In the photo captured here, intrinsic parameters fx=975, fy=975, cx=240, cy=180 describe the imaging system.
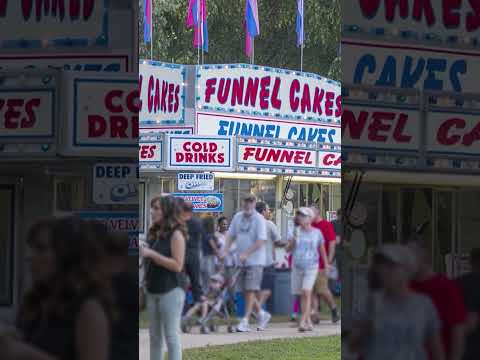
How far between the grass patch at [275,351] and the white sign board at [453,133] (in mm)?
3964

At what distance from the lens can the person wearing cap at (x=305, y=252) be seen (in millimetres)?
8023

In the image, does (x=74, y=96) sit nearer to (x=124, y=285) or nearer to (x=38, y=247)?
(x=124, y=285)

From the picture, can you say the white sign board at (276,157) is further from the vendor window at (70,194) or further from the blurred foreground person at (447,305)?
the blurred foreground person at (447,305)

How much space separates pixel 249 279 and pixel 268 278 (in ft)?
3.41

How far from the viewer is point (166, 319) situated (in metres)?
6.67

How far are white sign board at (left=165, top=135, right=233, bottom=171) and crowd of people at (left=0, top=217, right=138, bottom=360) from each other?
13808 mm

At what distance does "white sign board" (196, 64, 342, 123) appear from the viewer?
1912 centimetres

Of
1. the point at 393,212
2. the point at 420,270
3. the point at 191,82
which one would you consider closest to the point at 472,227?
the point at 393,212

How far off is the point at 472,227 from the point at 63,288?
305 cm

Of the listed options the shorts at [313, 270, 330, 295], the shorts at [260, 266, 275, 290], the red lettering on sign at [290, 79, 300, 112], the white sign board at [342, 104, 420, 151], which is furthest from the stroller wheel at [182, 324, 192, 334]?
the red lettering on sign at [290, 79, 300, 112]

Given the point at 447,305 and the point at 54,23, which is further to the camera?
the point at 54,23

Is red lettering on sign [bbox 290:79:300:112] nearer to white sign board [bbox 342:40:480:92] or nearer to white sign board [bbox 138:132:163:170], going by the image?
white sign board [bbox 138:132:163:170]

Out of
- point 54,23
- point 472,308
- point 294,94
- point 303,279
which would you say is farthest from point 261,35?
point 472,308

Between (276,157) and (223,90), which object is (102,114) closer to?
(276,157)
